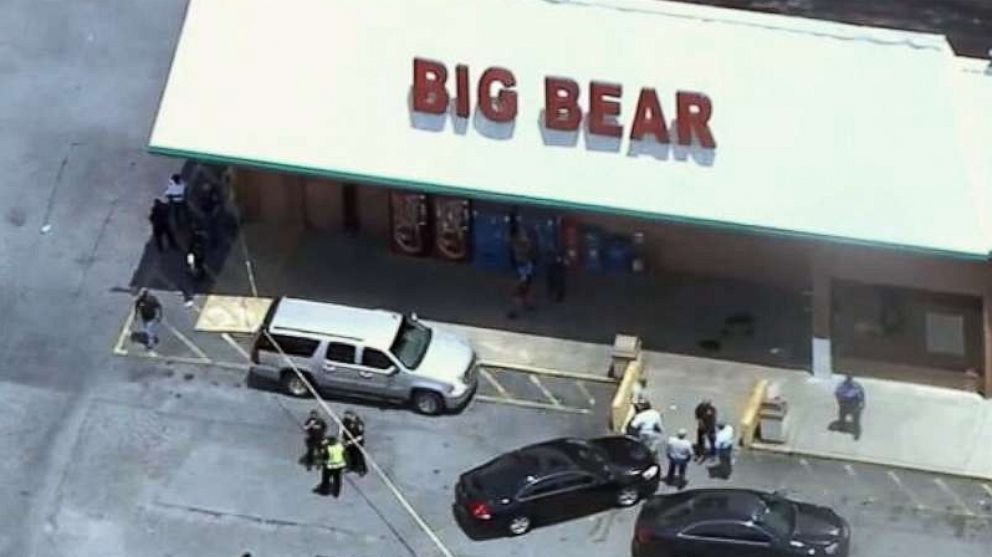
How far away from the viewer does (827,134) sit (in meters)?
55.7

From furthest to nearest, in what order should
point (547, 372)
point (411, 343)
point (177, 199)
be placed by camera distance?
1. point (177, 199)
2. point (547, 372)
3. point (411, 343)

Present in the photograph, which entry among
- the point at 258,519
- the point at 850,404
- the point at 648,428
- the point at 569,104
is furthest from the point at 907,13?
the point at 258,519

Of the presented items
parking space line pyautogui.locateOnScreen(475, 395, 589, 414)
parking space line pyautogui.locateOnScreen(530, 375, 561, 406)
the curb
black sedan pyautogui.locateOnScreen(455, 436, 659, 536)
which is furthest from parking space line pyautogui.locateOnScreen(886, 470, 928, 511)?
parking space line pyautogui.locateOnScreen(530, 375, 561, 406)

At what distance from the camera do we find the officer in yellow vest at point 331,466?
54.1 metres

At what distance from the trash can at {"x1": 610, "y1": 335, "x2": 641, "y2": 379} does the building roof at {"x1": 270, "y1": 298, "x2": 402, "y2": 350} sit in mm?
4982

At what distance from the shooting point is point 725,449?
181 feet

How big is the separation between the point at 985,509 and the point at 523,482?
10.0 m

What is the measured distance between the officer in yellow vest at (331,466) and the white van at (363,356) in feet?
6.77

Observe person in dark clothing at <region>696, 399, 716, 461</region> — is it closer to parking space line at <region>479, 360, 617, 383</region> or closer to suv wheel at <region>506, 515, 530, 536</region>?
parking space line at <region>479, 360, 617, 383</region>

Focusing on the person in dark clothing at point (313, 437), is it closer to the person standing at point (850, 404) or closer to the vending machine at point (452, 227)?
the vending machine at point (452, 227)

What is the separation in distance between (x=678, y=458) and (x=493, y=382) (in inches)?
219

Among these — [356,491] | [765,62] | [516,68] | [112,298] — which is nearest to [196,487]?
[356,491]

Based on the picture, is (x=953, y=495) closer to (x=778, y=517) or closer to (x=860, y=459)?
(x=860, y=459)

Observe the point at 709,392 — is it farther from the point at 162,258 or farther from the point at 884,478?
the point at 162,258
